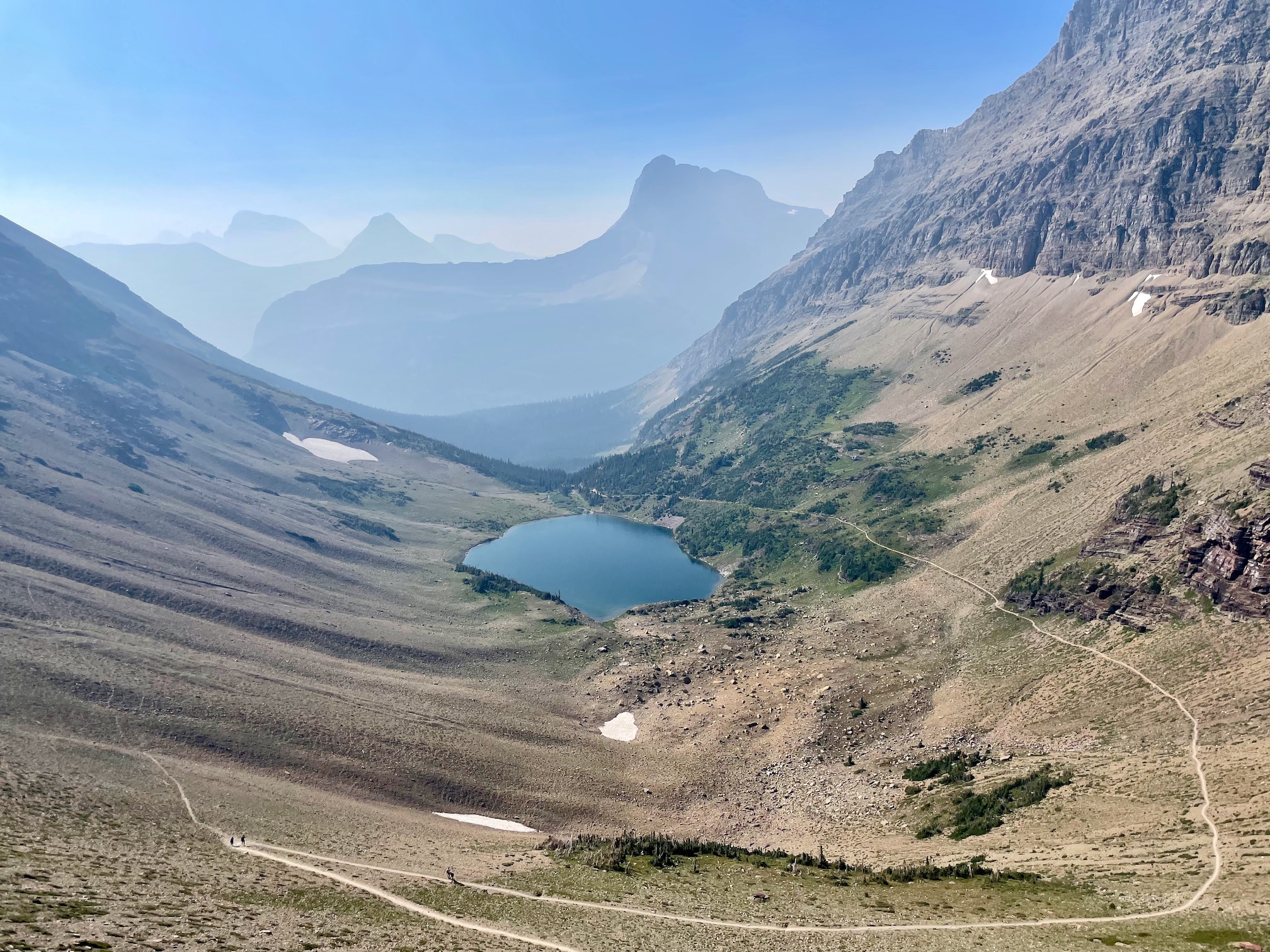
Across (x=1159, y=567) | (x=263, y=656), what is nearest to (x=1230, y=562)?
(x=1159, y=567)

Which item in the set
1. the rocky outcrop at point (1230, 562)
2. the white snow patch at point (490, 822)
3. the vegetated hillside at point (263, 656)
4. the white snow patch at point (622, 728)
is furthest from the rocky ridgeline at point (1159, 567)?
the white snow patch at point (490, 822)

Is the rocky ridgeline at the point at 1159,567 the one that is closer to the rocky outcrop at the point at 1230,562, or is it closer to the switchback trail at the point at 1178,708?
the rocky outcrop at the point at 1230,562

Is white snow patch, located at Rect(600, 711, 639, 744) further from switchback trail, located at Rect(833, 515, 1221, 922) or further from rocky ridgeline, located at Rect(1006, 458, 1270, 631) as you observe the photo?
rocky ridgeline, located at Rect(1006, 458, 1270, 631)

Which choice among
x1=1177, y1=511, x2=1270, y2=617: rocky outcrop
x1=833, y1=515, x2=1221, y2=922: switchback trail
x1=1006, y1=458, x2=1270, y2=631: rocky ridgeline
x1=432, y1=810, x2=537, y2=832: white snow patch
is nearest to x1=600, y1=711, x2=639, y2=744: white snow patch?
x1=432, y1=810, x2=537, y2=832: white snow patch

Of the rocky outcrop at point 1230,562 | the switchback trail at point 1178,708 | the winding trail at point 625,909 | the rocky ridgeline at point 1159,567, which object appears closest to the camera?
the winding trail at point 625,909

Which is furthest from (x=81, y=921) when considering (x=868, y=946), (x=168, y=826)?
(x=868, y=946)

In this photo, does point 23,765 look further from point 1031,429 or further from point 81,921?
point 1031,429

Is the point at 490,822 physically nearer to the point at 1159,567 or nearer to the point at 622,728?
the point at 622,728
